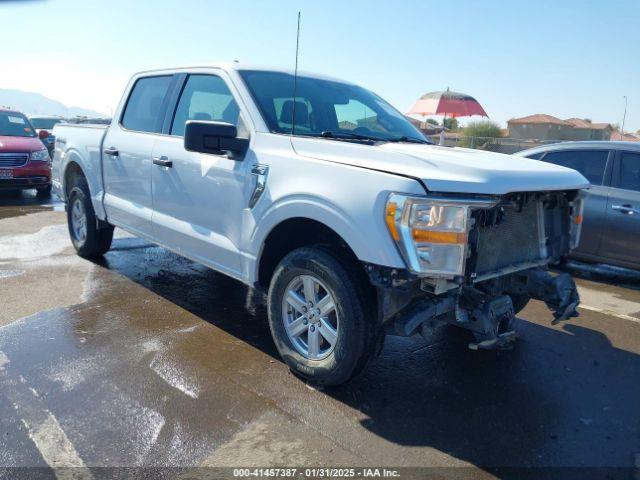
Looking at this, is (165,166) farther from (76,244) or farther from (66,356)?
(76,244)

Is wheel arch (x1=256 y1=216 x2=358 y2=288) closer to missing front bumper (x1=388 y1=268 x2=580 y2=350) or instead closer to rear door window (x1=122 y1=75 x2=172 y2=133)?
missing front bumper (x1=388 y1=268 x2=580 y2=350)

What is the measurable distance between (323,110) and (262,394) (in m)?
2.22

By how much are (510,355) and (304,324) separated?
1743 millimetres

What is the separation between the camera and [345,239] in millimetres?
2984

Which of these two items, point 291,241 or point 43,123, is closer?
point 291,241

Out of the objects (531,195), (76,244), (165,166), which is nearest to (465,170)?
(531,195)

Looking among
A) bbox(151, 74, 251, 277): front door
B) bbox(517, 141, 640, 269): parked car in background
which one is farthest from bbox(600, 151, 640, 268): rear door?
bbox(151, 74, 251, 277): front door

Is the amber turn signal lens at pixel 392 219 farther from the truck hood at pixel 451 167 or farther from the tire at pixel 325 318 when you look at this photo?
the tire at pixel 325 318

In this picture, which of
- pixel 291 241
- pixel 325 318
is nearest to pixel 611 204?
→ pixel 291 241

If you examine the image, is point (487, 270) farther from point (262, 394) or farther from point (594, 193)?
point (594, 193)

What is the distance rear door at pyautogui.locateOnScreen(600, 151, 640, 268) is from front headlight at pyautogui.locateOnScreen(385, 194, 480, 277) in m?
4.17

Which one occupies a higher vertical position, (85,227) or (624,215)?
(624,215)

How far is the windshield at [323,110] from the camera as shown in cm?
390

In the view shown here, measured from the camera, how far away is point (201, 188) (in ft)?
13.4
